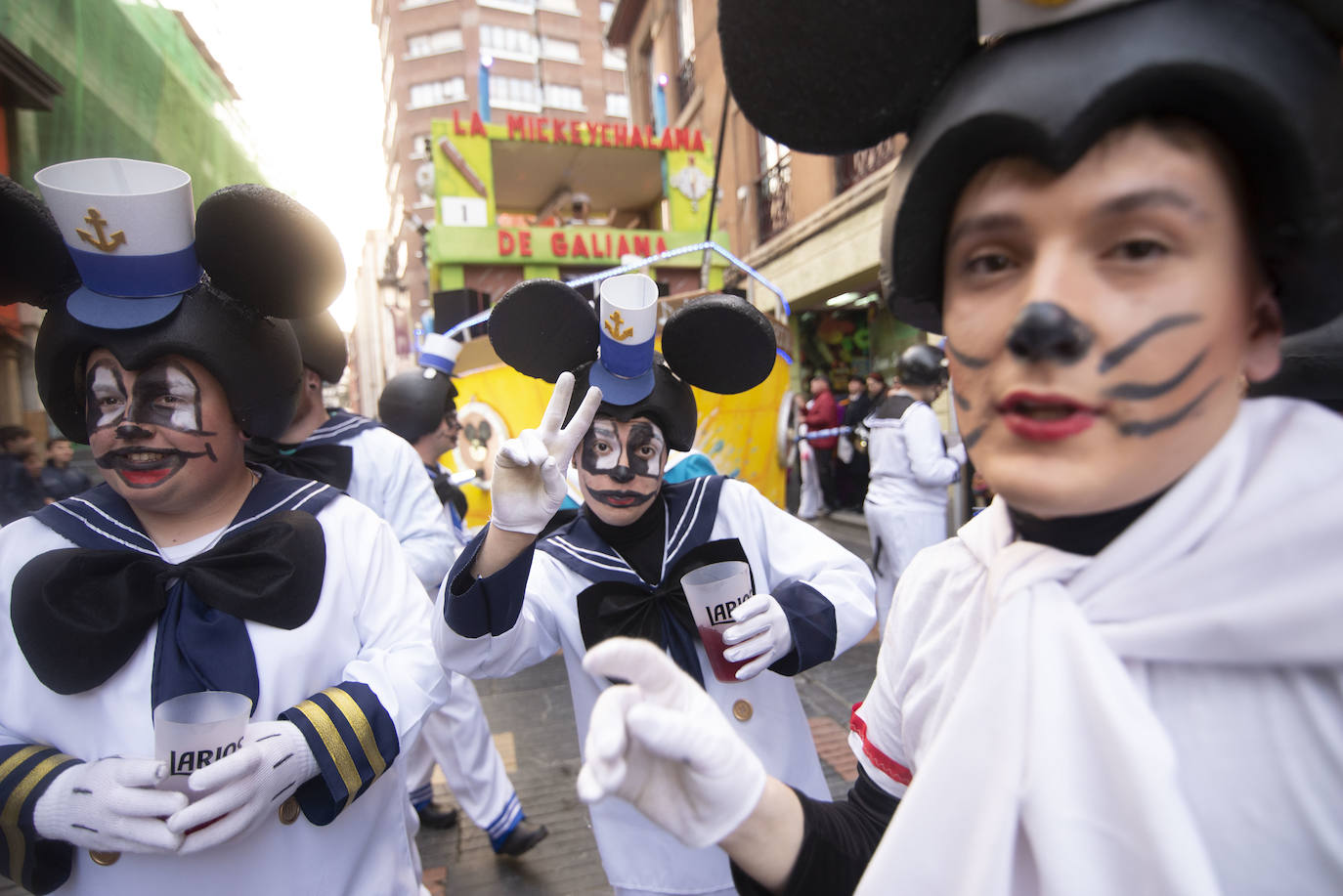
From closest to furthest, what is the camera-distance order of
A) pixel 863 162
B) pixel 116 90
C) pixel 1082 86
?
pixel 1082 86 < pixel 116 90 < pixel 863 162

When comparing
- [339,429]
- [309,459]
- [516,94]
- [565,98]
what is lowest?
[309,459]

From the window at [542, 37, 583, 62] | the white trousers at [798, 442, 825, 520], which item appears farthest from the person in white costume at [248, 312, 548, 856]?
the window at [542, 37, 583, 62]

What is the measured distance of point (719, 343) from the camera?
1960 mm

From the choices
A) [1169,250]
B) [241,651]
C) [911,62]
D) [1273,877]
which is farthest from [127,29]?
[1273,877]

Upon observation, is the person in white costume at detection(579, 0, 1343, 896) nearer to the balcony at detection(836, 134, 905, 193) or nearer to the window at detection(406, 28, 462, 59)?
the balcony at detection(836, 134, 905, 193)

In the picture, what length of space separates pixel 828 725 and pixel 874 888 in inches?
123

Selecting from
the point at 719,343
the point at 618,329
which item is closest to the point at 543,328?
the point at 618,329

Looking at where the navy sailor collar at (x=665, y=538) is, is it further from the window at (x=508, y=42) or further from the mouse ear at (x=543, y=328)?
the window at (x=508, y=42)

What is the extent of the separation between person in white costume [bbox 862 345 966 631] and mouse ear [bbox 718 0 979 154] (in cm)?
374

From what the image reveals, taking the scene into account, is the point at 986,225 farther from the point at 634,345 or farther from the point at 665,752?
the point at 634,345

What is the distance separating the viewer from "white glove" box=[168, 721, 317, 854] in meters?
1.17

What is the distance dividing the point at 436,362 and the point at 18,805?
3.06 metres

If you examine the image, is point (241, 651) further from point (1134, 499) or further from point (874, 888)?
point (1134, 499)

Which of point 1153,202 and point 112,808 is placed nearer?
point 1153,202
